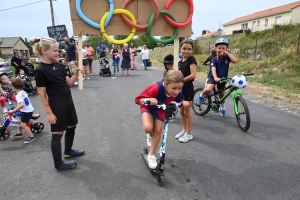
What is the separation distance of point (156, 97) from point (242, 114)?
2439mm

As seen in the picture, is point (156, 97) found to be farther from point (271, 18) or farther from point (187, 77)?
point (271, 18)

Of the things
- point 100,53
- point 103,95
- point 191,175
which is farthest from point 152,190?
point 100,53

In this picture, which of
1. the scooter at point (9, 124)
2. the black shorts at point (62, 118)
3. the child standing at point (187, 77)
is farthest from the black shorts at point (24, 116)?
the child standing at point (187, 77)

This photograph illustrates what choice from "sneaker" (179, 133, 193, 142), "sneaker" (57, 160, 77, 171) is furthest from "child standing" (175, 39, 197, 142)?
"sneaker" (57, 160, 77, 171)

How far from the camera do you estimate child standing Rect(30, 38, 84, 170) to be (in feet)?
8.99

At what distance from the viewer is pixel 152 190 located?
2.68 metres

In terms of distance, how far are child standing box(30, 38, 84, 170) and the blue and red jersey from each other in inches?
38.6

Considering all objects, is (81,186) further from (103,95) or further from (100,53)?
(100,53)

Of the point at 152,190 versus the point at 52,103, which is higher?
the point at 52,103

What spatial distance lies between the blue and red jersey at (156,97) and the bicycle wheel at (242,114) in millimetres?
1939

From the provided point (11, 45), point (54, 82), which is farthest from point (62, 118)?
point (11, 45)

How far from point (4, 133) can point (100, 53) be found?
376 inches

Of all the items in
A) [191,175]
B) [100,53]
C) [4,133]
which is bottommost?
[191,175]

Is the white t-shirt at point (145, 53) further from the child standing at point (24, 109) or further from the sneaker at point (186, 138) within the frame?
the sneaker at point (186, 138)
